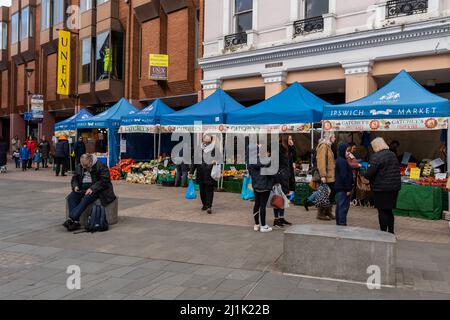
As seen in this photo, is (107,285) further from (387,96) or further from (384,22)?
(384,22)

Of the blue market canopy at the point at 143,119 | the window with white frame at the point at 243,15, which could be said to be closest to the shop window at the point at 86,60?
the blue market canopy at the point at 143,119

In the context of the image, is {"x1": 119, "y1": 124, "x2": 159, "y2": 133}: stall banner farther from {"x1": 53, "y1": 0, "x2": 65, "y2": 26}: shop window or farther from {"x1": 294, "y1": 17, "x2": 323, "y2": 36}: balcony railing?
{"x1": 53, "y1": 0, "x2": 65, "y2": 26}: shop window

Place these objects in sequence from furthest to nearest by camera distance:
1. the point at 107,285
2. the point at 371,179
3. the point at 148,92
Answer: the point at 148,92 < the point at 371,179 < the point at 107,285

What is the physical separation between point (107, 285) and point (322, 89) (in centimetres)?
1225

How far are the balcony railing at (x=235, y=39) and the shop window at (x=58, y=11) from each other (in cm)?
1594

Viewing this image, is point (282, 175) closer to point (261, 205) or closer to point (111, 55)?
point (261, 205)

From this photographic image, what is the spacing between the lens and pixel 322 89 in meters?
15.2

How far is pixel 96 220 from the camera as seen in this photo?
7.57 m

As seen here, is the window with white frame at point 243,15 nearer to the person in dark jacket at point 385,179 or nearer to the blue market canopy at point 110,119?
the blue market canopy at point 110,119

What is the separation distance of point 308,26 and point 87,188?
9.53 m

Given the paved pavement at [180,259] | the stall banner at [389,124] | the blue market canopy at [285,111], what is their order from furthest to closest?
the blue market canopy at [285,111] < the stall banner at [389,124] < the paved pavement at [180,259]

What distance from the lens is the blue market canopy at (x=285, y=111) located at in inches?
430
